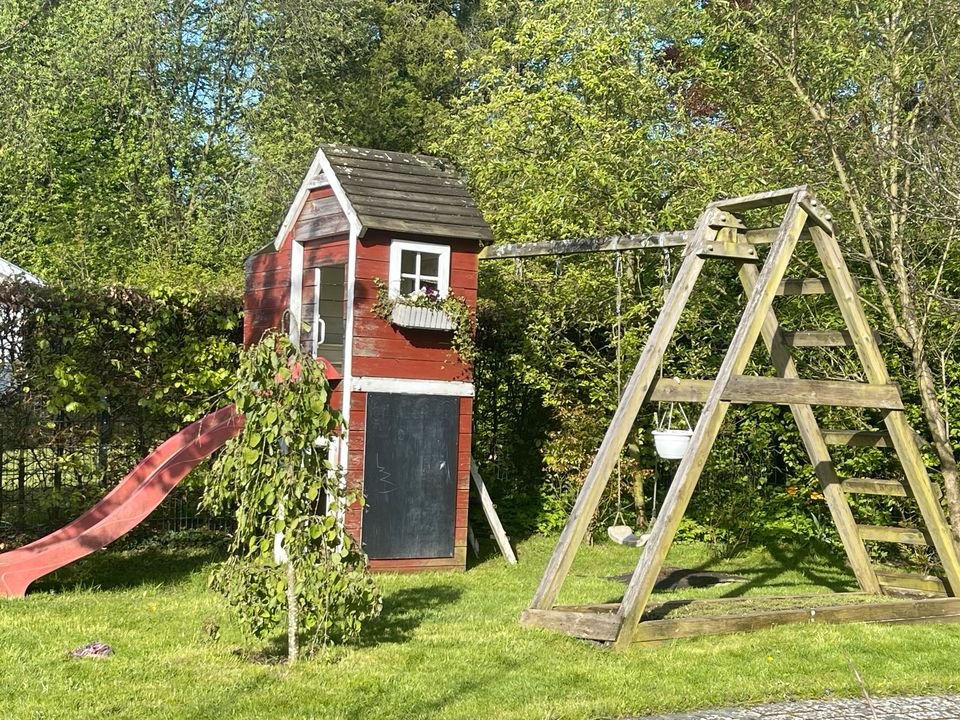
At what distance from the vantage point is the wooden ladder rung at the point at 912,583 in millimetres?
9102

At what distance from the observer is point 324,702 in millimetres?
6043

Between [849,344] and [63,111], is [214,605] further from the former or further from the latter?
[63,111]

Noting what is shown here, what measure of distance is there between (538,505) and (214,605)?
6282 millimetres

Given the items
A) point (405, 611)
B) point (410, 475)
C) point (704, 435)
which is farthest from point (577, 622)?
point (410, 475)

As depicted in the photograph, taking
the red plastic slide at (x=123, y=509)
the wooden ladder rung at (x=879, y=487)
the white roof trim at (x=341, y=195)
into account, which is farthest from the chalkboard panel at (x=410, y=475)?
the wooden ladder rung at (x=879, y=487)

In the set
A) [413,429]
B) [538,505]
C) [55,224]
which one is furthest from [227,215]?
[413,429]

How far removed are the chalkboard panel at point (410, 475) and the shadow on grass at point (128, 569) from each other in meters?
1.87

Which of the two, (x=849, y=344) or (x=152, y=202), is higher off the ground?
(x=152, y=202)

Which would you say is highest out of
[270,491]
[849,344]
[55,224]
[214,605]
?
[55,224]

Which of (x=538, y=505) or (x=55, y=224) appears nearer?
(x=538, y=505)

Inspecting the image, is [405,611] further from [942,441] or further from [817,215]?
[942,441]

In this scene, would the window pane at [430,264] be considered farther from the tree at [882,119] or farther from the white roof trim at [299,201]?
the tree at [882,119]

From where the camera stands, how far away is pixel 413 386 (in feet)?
36.6

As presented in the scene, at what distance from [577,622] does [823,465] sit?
9.52 ft
